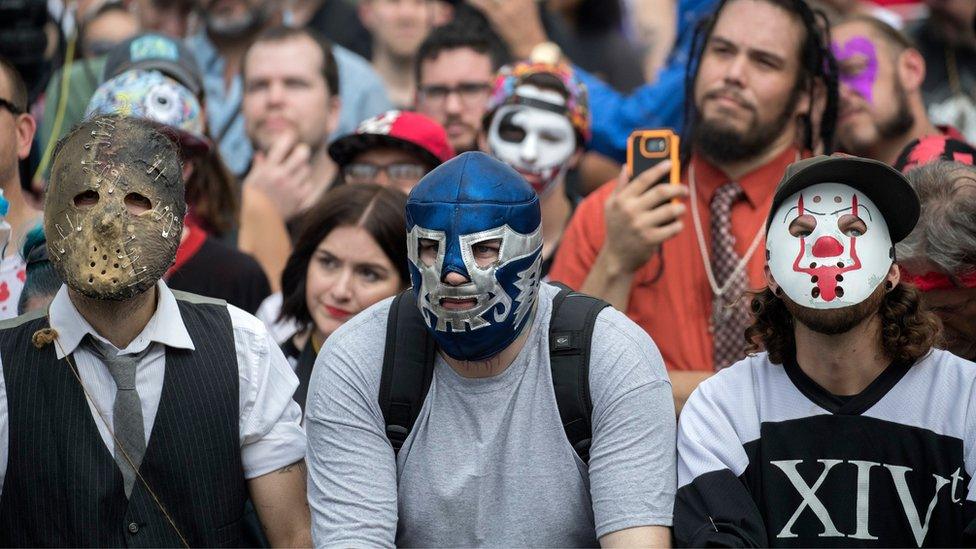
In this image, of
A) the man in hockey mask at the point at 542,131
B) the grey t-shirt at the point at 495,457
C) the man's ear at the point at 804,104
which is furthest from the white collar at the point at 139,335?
the man's ear at the point at 804,104

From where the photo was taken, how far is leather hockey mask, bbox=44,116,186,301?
391 centimetres

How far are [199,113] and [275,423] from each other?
8.59ft

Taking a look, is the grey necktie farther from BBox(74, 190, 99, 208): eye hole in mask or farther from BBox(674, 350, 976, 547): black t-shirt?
BBox(674, 350, 976, 547): black t-shirt

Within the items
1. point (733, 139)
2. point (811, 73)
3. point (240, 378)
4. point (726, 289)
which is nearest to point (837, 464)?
point (726, 289)

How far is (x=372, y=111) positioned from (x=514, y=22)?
91 cm

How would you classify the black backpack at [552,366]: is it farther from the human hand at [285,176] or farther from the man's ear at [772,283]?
the human hand at [285,176]

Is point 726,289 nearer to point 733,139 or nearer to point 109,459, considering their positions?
point 733,139

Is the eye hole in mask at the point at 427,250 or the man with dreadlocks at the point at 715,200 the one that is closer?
the eye hole in mask at the point at 427,250

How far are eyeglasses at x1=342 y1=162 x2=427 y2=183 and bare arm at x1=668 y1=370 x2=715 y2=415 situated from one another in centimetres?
156

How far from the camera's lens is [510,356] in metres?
3.98

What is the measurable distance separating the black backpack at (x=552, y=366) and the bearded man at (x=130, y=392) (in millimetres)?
427

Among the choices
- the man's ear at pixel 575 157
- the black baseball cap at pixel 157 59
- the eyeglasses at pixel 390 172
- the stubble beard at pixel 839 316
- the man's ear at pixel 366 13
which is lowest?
the stubble beard at pixel 839 316

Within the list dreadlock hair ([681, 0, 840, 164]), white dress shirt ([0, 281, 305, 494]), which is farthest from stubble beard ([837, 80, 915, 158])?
white dress shirt ([0, 281, 305, 494])

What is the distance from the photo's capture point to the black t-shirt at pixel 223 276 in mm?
5629
